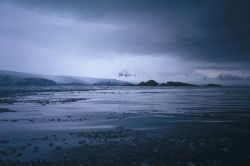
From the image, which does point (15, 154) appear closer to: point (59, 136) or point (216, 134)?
point (59, 136)

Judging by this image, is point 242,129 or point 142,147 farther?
point 242,129

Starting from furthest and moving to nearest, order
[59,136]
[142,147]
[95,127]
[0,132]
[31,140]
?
[95,127]
[0,132]
[59,136]
[31,140]
[142,147]

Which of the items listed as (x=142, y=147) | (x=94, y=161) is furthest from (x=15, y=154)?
(x=142, y=147)

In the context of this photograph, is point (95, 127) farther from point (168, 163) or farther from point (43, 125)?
point (168, 163)

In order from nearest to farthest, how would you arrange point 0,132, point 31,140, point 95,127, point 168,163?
point 168,163 → point 31,140 → point 0,132 → point 95,127

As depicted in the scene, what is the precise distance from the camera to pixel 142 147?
54.0ft

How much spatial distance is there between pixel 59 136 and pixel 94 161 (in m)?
7.62

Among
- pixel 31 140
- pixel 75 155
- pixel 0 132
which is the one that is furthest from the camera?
pixel 0 132

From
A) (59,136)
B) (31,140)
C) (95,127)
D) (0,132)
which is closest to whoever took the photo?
(31,140)

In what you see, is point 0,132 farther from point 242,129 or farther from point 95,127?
point 242,129

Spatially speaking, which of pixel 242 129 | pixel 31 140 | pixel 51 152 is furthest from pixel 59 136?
pixel 242 129

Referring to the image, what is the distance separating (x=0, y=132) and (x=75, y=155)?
10.8m

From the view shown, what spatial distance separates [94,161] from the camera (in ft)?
44.3

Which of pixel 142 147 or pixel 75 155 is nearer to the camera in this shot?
pixel 75 155
